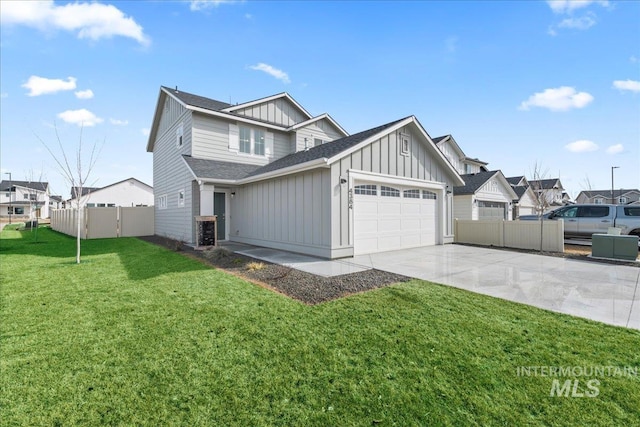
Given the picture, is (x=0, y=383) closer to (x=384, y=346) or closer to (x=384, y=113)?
(x=384, y=346)

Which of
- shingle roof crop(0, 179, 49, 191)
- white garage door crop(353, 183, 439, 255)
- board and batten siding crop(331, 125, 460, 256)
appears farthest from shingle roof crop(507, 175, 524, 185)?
shingle roof crop(0, 179, 49, 191)

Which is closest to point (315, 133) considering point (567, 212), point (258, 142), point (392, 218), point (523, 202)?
point (258, 142)

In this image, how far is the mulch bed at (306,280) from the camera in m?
5.24

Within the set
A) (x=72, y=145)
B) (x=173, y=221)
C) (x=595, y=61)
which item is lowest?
(x=173, y=221)

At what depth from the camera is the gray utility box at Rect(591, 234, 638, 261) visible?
8289 millimetres

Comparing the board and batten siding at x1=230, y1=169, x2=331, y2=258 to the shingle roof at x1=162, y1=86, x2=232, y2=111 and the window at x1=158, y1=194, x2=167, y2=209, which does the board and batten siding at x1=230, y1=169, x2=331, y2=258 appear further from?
the window at x1=158, y1=194, x2=167, y2=209

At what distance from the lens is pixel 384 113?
56.4ft

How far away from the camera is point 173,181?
580 inches

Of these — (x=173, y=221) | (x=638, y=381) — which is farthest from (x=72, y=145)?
(x=638, y=381)

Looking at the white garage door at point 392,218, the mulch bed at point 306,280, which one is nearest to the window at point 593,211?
the white garage door at point 392,218

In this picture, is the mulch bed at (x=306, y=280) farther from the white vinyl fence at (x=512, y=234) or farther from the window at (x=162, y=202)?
the window at (x=162, y=202)

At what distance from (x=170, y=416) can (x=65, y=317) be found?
329cm

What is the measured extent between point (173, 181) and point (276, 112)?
6937 millimetres

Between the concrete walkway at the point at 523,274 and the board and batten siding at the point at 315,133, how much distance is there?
8216 millimetres
